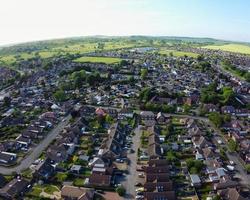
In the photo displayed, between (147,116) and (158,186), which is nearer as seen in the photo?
(158,186)

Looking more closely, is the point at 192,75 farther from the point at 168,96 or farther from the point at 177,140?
the point at 177,140

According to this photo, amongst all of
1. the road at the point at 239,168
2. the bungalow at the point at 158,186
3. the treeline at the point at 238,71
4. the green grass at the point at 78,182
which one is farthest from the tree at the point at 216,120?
the treeline at the point at 238,71

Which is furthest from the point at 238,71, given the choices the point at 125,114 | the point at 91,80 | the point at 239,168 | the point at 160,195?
the point at 160,195

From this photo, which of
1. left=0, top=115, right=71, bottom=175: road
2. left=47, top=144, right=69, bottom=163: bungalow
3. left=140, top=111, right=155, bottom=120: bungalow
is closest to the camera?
left=0, top=115, right=71, bottom=175: road

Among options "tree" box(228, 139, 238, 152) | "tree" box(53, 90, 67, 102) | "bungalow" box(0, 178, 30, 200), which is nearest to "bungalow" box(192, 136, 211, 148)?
"tree" box(228, 139, 238, 152)

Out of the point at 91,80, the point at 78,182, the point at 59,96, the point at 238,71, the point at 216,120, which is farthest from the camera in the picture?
the point at 238,71

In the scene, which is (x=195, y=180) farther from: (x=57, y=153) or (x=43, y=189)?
(x=57, y=153)

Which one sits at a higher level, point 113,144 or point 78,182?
point 113,144

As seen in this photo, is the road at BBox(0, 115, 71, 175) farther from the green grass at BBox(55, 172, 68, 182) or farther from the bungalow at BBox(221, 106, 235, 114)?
the bungalow at BBox(221, 106, 235, 114)
